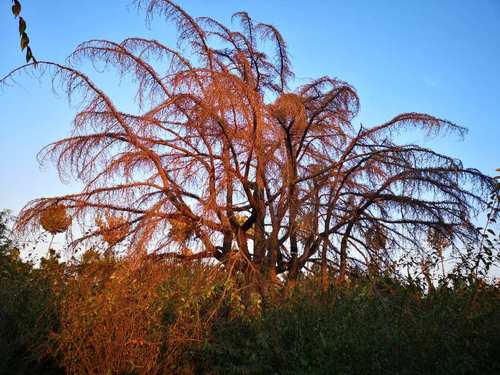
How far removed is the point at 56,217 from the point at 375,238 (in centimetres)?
556

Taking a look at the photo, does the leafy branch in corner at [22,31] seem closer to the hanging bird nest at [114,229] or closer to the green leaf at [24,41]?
the green leaf at [24,41]

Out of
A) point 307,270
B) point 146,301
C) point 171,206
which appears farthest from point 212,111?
point 307,270

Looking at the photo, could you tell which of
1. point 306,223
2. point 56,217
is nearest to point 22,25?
point 56,217

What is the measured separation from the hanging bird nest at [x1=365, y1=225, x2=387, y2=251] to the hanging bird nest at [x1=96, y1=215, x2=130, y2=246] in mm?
4258

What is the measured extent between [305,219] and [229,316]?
207 cm

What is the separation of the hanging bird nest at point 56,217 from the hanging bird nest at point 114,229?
1.74 feet

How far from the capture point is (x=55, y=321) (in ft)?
24.2

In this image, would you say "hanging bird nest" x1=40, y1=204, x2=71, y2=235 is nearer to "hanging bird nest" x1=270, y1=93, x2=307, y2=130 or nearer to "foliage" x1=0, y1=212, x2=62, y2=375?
"foliage" x1=0, y1=212, x2=62, y2=375

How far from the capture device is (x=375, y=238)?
9414 millimetres

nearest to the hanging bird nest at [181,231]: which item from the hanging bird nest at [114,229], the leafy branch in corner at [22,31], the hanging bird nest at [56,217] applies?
the hanging bird nest at [114,229]

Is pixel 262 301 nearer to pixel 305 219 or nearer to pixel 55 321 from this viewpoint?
pixel 305 219

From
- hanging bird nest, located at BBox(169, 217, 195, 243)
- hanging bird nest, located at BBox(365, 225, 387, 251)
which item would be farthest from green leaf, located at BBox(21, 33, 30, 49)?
hanging bird nest, located at BBox(365, 225, 387, 251)

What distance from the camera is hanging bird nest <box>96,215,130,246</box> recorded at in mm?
8164

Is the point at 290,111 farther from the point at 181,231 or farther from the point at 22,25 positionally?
the point at 22,25
